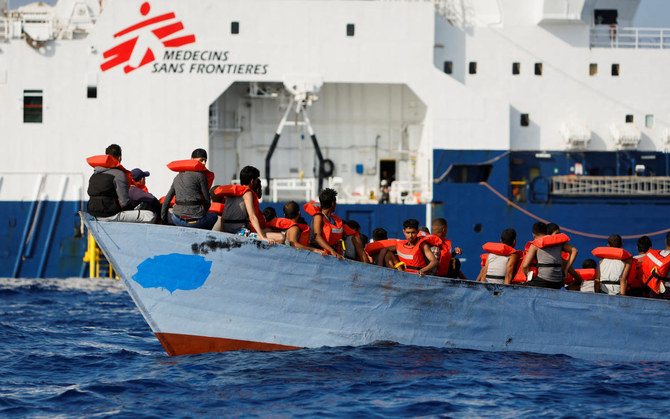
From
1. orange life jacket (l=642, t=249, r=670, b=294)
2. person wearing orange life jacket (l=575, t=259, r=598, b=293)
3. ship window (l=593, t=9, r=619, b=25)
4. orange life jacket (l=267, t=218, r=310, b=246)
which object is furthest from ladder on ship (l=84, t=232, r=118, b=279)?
ship window (l=593, t=9, r=619, b=25)

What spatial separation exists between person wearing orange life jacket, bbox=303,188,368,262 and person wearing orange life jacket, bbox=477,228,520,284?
65.9 inches

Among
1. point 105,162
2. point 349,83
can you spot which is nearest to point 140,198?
point 105,162

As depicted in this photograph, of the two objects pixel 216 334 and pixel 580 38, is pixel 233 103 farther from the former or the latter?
pixel 216 334

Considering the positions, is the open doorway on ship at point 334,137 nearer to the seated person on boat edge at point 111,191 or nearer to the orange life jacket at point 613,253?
the orange life jacket at point 613,253

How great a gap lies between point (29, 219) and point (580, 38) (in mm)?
14108

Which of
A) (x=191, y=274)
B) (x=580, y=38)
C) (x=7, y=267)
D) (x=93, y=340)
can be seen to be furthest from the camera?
(x=580, y=38)

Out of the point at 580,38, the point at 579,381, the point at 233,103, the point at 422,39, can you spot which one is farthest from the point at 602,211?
the point at 579,381

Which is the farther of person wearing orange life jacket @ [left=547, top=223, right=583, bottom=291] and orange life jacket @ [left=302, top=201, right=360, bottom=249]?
person wearing orange life jacket @ [left=547, top=223, right=583, bottom=291]

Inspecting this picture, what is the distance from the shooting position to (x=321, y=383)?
30.1ft

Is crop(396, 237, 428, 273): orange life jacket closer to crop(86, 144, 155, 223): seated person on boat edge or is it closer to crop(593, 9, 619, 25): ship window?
crop(86, 144, 155, 223): seated person on boat edge

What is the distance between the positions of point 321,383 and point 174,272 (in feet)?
7.38

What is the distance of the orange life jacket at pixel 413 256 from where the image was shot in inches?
426

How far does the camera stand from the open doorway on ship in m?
22.2

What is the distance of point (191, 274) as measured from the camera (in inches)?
400
